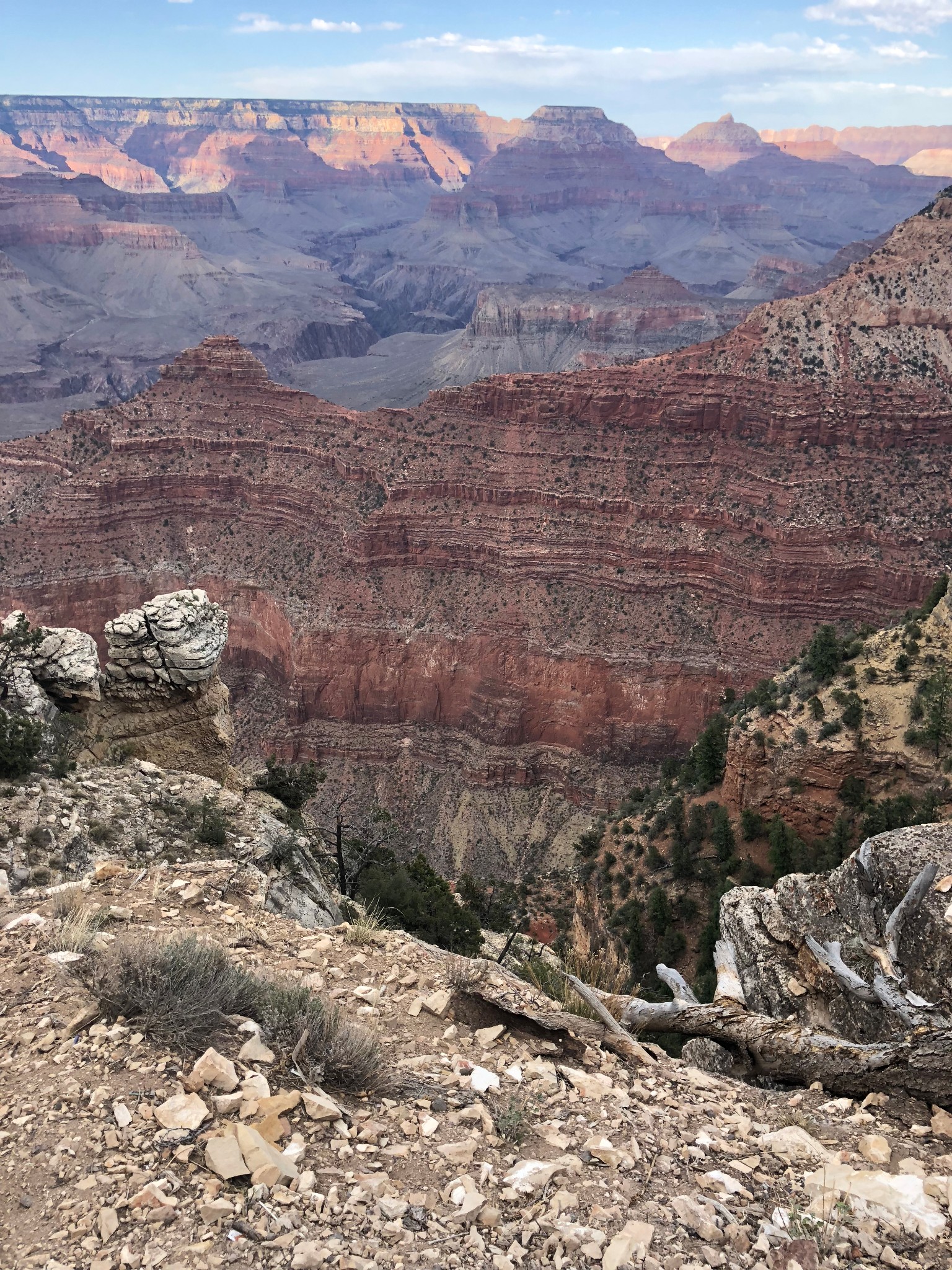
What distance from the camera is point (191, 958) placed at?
9.51 m

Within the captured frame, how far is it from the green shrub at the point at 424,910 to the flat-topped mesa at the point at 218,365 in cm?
5334

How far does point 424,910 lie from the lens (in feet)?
78.3

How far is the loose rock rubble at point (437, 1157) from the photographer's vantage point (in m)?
6.68

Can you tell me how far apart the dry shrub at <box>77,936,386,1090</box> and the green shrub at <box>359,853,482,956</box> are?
39.9 feet

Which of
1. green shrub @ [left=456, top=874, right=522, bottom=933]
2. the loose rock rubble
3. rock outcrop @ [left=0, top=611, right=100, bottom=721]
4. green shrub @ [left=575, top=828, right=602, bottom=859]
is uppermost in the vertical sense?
the loose rock rubble

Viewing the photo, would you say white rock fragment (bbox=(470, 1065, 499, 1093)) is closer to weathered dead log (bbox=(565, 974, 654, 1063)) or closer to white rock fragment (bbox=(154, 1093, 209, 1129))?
weathered dead log (bbox=(565, 974, 654, 1063))

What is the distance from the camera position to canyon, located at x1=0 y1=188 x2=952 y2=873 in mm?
54469

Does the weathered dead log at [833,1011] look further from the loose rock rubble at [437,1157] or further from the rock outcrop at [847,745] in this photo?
the rock outcrop at [847,745]

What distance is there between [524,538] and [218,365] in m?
29.3

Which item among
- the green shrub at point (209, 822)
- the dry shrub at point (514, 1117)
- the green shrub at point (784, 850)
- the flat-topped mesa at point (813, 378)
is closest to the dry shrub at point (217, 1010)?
the dry shrub at point (514, 1117)

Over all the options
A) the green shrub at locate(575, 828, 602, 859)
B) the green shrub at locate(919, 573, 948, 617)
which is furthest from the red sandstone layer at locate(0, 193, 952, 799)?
the green shrub at locate(919, 573, 948, 617)

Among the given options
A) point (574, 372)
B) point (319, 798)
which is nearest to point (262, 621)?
point (319, 798)

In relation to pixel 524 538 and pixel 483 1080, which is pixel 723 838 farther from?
pixel 524 538

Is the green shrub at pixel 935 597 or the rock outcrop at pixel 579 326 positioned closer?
the green shrub at pixel 935 597
